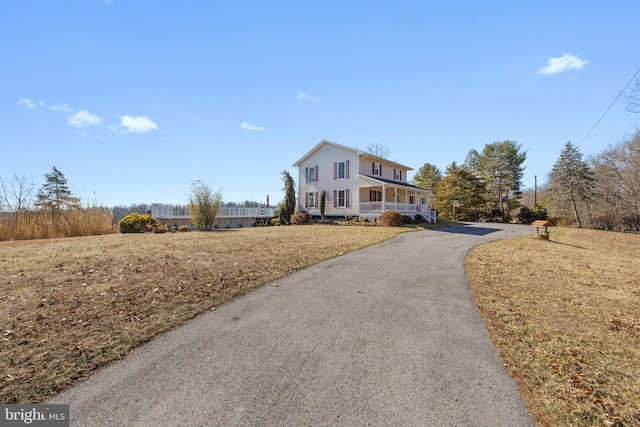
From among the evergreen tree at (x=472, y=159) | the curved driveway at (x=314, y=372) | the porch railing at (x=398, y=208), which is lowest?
the curved driveway at (x=314, y=372)

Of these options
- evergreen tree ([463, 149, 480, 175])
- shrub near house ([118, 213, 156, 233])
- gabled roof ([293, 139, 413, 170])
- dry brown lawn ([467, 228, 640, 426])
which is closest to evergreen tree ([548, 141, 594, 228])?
gabled roof ([293, 139, 413, 170])

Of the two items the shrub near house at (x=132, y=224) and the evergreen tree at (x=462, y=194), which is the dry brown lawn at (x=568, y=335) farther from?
the evergreen tree at (x=462, y=194)

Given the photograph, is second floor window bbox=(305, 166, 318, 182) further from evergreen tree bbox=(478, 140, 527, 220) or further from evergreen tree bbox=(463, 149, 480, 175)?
evergreen tree bbox=(463, 149, 480, 175)

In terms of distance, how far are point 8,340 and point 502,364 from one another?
578cm

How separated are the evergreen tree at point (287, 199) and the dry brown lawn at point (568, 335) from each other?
63.8 ft

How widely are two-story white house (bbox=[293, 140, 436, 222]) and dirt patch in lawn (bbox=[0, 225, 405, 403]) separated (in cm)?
1611

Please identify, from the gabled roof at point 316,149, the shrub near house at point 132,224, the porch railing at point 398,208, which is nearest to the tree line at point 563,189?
the porch railing at point 398,208

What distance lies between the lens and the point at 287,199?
25.8m

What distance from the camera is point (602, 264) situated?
8.40 m

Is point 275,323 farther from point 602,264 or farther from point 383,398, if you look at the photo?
point 602,264

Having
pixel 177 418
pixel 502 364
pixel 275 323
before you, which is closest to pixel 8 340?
pixel 177 418

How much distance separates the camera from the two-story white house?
23.8 meters

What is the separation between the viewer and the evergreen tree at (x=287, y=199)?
2541cm
